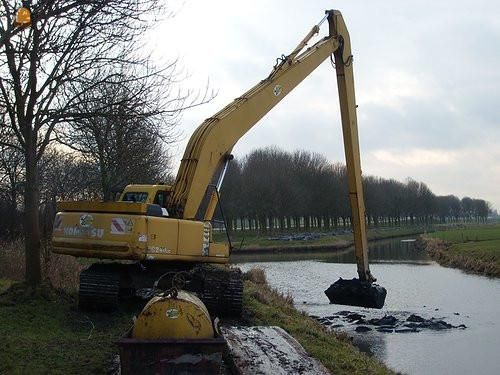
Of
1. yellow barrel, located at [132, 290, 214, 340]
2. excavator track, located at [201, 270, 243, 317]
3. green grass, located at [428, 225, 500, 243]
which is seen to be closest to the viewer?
yellow barrel, located at [132, 290, 214, 340]

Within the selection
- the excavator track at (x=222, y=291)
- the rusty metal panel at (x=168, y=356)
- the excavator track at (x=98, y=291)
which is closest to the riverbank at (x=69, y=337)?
the excavator track at (x=98, y=291)

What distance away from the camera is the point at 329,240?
2416 inches

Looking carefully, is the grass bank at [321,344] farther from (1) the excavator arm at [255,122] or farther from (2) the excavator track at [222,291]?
(1) the excavator arm at [255,122]

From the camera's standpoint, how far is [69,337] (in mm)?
9000

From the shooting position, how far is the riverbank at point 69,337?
24.0 ft

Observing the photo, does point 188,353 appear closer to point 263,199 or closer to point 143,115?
point 143,115

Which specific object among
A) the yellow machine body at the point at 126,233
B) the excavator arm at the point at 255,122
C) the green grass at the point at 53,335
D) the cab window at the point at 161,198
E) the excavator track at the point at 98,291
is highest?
the excavator arm at the point at 255,122

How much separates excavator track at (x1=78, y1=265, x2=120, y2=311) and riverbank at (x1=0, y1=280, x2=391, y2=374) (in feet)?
0.56

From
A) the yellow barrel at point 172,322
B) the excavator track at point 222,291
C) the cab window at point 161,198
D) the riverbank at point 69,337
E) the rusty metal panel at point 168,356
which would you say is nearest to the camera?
the rusty metal panel at point 168,356

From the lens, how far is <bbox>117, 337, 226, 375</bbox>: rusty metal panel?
231 inches

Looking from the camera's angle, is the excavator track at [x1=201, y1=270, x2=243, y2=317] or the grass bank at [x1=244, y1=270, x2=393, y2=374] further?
the excavator track at [x1=201, y1=270, x2=243, y2=317]

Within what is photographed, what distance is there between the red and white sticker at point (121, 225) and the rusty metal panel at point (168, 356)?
3869 mm


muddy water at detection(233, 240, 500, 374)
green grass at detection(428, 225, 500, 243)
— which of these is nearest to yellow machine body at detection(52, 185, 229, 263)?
muddy water at detection(233, 240, 500, 374)

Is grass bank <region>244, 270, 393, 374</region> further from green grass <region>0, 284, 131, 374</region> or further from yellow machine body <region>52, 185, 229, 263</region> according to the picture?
green grass <region>0, 284, 131, 374</region>
